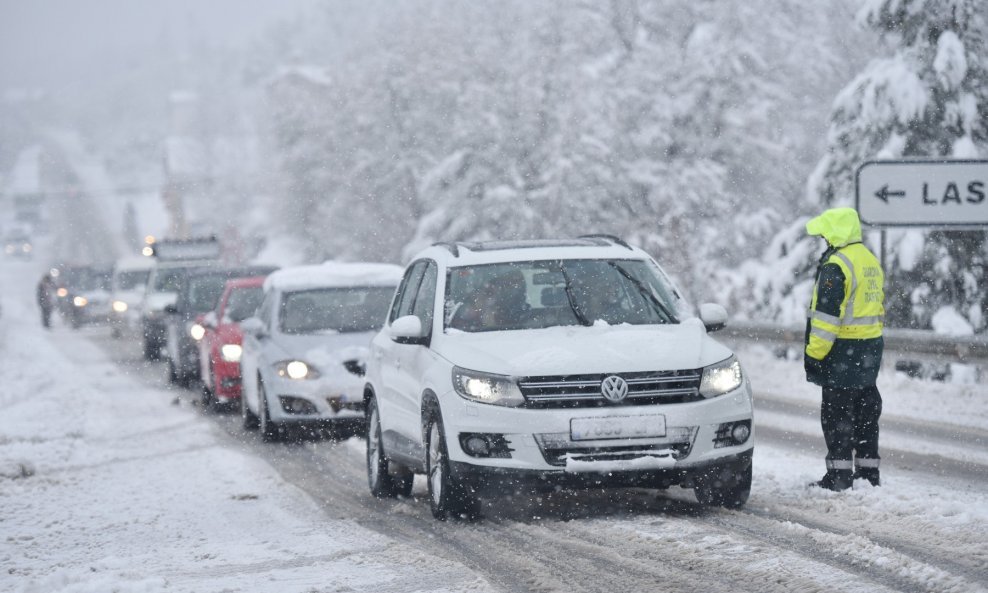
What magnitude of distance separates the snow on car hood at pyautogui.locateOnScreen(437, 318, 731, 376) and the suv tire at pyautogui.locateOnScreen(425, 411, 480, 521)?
1.43 ft

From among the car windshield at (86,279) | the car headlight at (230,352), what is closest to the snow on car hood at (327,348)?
the car headlight at (230,352)

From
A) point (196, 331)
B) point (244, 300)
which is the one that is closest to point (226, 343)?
point (244, 300)

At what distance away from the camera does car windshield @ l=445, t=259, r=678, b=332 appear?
8805 millimetres

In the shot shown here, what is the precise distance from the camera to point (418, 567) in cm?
699

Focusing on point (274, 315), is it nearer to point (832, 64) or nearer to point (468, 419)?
point (468, 419)

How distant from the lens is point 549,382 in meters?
7.83

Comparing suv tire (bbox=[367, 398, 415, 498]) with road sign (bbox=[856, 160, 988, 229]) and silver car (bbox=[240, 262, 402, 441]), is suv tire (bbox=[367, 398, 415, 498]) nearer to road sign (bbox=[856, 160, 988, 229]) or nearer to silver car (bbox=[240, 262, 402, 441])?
A: silver car (bbox=[240, 262, 402, 441])

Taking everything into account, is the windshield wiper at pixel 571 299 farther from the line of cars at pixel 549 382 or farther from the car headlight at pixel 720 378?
the car headlight at pixel 720 378

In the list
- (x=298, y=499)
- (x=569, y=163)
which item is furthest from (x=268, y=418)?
(x=569, y=163)

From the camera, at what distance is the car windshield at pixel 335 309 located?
47.4 ft

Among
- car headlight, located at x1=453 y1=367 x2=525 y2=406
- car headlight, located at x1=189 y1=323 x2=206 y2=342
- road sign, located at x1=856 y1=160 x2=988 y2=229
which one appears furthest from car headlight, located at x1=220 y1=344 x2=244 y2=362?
car headlight, located at x1=453 y1=367 x2=525 y2=406

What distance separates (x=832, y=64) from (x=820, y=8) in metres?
2.33

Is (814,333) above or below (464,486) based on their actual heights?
above

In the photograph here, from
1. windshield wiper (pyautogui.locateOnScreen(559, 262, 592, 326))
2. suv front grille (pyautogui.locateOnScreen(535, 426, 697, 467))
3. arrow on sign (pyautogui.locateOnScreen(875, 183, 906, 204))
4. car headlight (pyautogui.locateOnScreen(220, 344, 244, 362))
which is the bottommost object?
car headlight (pyautogui.locateOnScreen(220, 344, 244, 362))
